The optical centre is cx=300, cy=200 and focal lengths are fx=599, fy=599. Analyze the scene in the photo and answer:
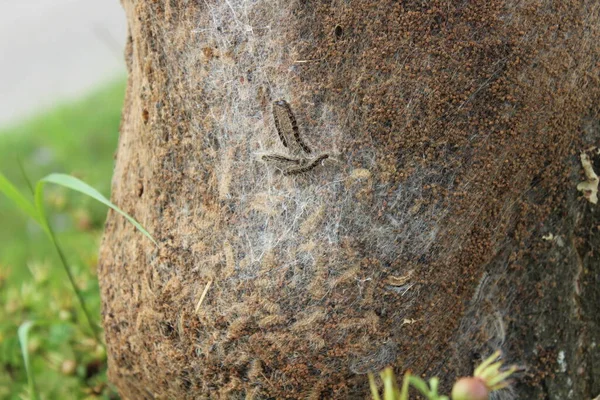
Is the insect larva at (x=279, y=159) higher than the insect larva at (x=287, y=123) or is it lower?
lower

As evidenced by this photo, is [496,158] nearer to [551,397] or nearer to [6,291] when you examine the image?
[551,397]

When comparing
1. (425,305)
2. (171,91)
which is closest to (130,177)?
(171,91)

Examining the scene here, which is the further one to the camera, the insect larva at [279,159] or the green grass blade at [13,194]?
the green grass blade at [13,194]

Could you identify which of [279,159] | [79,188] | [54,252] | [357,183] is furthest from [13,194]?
[54,252]

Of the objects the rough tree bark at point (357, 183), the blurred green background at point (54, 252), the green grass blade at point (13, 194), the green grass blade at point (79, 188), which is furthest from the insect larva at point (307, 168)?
the blurred green background at point (54, 252)

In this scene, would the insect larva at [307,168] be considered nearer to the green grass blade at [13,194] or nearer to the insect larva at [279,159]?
the insect larva at [279,159]

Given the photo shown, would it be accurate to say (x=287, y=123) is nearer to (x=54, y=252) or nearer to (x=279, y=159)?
(x=279, y=159)

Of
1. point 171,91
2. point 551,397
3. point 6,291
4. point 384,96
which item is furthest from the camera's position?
point 6,291
